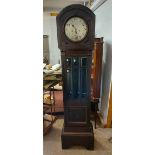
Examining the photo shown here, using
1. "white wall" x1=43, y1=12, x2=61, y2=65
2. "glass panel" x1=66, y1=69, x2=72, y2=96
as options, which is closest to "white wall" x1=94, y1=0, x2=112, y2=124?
"glass panel" x1=66, y1=69, x2=72, y2=96

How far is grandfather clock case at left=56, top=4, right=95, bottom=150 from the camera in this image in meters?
1.78

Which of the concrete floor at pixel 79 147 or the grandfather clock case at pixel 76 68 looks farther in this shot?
the concrete floor at pixel 79 147

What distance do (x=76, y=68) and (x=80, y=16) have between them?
1.64 ft

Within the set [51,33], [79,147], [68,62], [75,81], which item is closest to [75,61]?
[68,62]

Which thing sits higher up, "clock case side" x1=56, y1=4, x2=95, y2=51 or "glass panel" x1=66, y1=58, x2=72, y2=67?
"clock case side" x1=56, y1=4, x2=95, y2=51

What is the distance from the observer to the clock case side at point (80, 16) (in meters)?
1.75

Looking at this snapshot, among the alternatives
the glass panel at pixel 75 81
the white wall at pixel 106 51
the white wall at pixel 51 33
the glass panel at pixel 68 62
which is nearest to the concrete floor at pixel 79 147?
the white wall at pixel 106 51

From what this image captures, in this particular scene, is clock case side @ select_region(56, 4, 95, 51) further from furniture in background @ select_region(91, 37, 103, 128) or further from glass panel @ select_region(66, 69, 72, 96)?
furniture in background @ select_region(91, 37, 103, 128)

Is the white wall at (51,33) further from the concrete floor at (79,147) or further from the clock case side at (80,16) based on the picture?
the clock case side at (80,16)

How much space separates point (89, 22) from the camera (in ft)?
5.84
